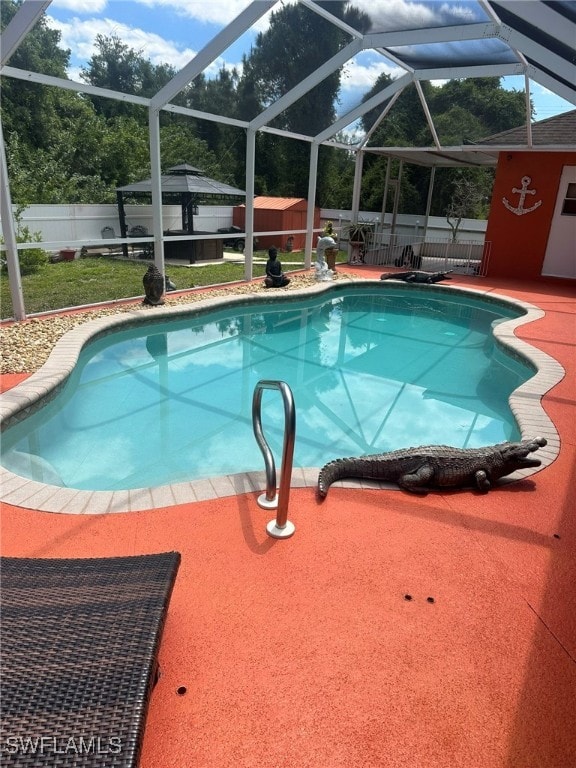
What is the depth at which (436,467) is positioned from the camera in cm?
374

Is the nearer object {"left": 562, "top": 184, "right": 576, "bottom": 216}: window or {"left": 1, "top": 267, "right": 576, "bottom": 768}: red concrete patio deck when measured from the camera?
{"left": 1, "top": 267, "right": 576, "bottom": 768}: red concrete patio deck

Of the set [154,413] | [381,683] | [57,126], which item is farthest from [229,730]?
[57,126]

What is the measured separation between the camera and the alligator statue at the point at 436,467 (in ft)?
12.2

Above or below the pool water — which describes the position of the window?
above

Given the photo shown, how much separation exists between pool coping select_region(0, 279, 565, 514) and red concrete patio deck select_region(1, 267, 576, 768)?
0.12 m

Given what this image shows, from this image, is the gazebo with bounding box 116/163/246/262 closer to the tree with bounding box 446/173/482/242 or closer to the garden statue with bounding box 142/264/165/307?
the garden statue with bounding box 142/264/165/307

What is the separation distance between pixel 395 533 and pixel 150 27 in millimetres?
9546

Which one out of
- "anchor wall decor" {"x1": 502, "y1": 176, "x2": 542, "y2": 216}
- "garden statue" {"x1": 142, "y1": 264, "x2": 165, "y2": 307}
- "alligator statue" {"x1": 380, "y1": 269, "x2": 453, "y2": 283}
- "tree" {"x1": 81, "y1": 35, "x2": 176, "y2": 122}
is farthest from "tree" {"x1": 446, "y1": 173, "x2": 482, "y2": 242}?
"garden statue" {"x1": 142, "y1": 264, "x2": 165, "y2": 307}

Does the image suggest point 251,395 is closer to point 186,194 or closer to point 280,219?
point 186,194

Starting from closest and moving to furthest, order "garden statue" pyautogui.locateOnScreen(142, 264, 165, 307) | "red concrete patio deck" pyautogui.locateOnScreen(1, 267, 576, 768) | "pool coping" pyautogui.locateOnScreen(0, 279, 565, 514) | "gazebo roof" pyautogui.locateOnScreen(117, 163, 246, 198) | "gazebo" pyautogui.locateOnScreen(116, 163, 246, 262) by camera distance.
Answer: "red concrete patio deck" pyautogui.locateOnScreen(1, 267, 576, 768) < "pool coping" pyautogui.locateOnScreen(0, 279, 565, 514) < "garden statue" pyautogui.locateOnScreen(142, 264, 165, 307) < "gazebo roof" pyautogui.locateOnScreen(117, 163, 246, 198) < "gazebo" pyautogui.locateOnScreen(116, 163, 246, 262)

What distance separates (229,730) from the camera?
190 centimetres

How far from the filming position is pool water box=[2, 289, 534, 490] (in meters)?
4.69

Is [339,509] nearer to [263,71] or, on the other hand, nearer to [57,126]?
[263,71]

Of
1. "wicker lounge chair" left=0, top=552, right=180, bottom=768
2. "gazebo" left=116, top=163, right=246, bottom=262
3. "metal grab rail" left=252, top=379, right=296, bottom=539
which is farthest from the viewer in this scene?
"gazebo" left=116, top=163, right=246, bottom=262
